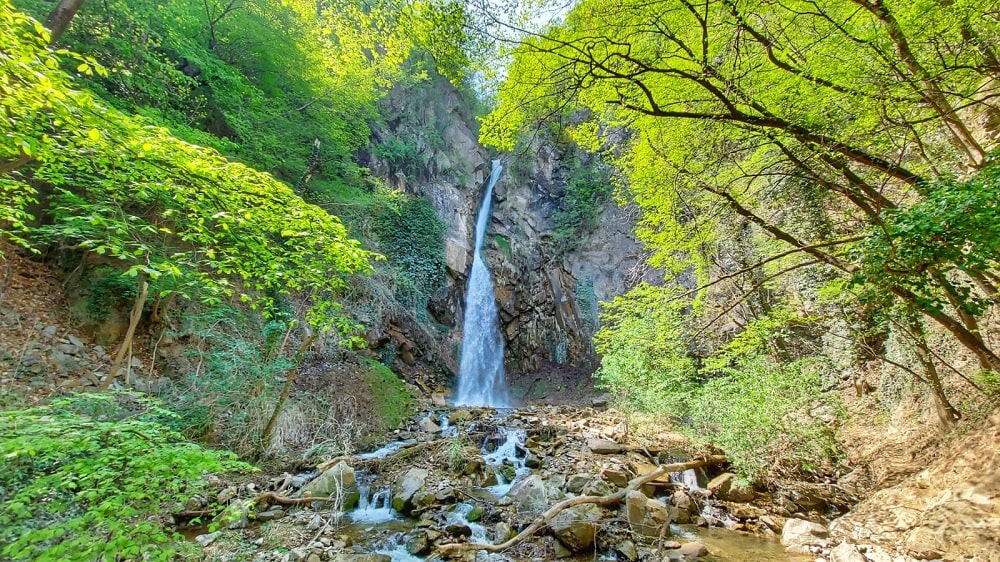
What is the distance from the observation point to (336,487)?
14.6 ft

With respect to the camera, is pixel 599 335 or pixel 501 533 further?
pixel 599 335

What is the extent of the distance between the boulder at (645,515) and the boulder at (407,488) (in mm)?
2724

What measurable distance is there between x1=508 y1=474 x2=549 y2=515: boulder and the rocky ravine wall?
29.0 feet

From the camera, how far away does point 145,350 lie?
5.37m

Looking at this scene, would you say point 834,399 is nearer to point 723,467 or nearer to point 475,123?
point 723,467

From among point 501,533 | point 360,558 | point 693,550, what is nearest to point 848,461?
point 693,550

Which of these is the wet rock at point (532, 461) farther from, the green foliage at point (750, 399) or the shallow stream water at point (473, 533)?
the green foliage at point (750, 399)

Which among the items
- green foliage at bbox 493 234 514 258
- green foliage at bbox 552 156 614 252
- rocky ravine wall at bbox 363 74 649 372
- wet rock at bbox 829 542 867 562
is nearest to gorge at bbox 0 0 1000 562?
wet rock at bbox 829 542 867 562

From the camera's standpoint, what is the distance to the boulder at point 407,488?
4.54 metres

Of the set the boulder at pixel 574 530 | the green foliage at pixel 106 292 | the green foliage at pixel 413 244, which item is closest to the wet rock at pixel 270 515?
the boulder at pixel 574 530

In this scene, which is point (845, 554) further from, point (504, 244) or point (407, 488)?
point (504, 244)

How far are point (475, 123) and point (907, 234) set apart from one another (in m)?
19.7

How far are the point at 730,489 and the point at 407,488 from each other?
4.58 m

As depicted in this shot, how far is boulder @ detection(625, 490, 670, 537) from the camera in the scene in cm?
403
